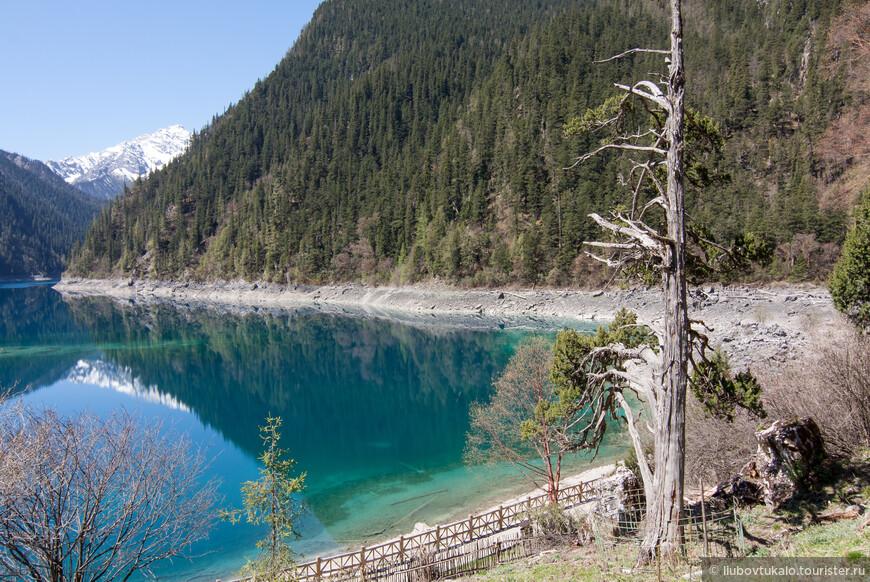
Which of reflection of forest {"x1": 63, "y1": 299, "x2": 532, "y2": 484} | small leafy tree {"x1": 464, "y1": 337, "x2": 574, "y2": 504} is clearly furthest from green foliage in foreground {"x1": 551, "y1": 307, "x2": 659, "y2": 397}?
reflection of forest {"x1": 63, "y1": 299, "x2": 532, "y2": 484}

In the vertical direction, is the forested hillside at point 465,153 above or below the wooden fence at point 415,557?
above

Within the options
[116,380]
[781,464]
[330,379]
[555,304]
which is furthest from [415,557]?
[555,304]

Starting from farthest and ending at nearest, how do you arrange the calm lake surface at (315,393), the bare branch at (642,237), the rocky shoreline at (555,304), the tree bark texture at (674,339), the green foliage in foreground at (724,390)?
1. the rocky shoreline at (555,304)
2. the calm lake surface at (315,393)
3. the green foliage in foreground at (724,390)
4. the bare branch at (642,237)
5. the tree bark texture at (674,339)

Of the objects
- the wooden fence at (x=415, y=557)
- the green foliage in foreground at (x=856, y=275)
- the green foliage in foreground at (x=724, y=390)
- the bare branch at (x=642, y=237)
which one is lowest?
the wooden fence at (x=415, y=557)

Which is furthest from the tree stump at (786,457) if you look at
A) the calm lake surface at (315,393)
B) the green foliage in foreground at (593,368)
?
the calm lake surface at (315,393)

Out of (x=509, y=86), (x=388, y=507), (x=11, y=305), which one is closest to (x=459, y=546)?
(x=388, y=507)

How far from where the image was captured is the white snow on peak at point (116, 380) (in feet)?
130

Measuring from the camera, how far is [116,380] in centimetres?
4484

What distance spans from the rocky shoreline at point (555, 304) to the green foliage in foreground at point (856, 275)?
102cm

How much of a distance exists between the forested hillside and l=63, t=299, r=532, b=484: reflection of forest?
2010 centimetres

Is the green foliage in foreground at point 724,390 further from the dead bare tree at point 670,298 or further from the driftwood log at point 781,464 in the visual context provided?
the driftwood log at point 781,464

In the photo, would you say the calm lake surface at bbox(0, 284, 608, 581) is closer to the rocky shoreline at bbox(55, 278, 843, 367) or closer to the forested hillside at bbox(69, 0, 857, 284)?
the rocky shoreline at bbox(55, 278, 843, 367)

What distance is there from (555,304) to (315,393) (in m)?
37.0

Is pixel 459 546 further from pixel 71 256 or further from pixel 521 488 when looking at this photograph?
pixel 71 256
